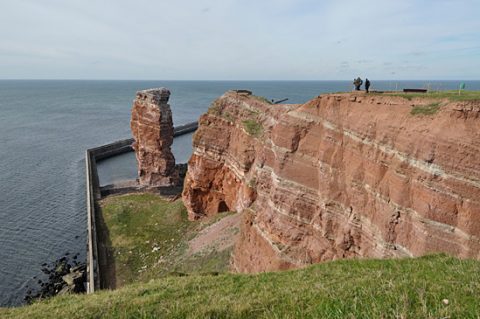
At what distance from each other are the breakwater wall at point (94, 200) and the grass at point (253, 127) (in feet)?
68.2

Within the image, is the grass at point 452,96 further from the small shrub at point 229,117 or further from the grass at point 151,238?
the small shrub at point 229,117

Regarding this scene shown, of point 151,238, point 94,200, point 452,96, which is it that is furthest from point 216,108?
point 452,96

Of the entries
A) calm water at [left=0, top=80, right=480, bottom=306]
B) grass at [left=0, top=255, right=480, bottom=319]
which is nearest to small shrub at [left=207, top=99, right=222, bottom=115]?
calm water at [left=0, top=80, right=480, bottom=306]

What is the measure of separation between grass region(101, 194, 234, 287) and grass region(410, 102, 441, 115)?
20.0 metres

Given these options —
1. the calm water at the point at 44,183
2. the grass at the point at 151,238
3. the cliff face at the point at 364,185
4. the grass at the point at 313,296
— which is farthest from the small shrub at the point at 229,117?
the grass at the point at 313,296

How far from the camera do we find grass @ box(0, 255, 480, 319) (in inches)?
398

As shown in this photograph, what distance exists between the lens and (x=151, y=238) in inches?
1639

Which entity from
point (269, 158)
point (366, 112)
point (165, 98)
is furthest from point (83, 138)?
point (366, 112)

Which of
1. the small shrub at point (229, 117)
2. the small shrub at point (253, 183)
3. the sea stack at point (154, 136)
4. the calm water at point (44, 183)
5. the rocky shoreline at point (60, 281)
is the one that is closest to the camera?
the small shrub at point (253, 183)

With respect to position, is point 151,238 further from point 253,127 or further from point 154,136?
point 154,136

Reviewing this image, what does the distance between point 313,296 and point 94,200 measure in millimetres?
50459

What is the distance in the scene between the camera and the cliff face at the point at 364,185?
14.6 m

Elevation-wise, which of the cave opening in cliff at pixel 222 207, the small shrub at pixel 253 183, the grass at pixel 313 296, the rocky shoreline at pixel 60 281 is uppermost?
the grass at pixel 313 296

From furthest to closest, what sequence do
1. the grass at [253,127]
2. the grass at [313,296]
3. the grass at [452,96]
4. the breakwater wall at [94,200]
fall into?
the grass at [253,127], the breakwater wall at [94,200], the grass at [452,96], the grass at [313,296]
